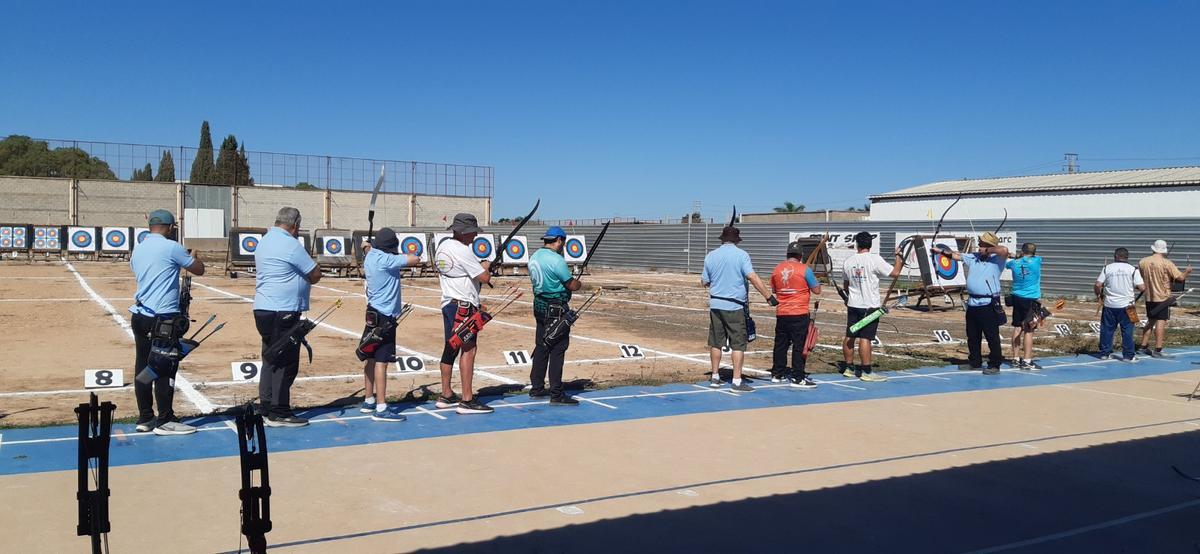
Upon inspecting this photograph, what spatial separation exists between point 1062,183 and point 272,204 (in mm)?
44840

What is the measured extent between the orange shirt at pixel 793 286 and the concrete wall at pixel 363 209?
5074 cm

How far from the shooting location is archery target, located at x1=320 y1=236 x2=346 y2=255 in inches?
1470

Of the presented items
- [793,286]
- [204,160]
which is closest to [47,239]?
[204,160]

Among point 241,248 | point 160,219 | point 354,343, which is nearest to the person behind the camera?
point 160,219

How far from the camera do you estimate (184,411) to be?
24.9 ft

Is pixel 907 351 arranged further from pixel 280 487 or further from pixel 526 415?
pixel 280 487

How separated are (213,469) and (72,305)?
1482 cm

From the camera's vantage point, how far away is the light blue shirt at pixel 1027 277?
11.4 meters

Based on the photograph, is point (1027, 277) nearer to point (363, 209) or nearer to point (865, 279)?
point (865, 279)

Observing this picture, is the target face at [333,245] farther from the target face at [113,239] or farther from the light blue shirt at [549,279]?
the light blue shirt at [549,279]

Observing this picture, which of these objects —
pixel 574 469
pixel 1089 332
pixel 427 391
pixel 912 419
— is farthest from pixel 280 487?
pixel 1089 332

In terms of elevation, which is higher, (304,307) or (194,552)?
(304,307)

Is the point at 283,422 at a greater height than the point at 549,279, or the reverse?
the point at 549,279

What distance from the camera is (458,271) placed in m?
7.58
